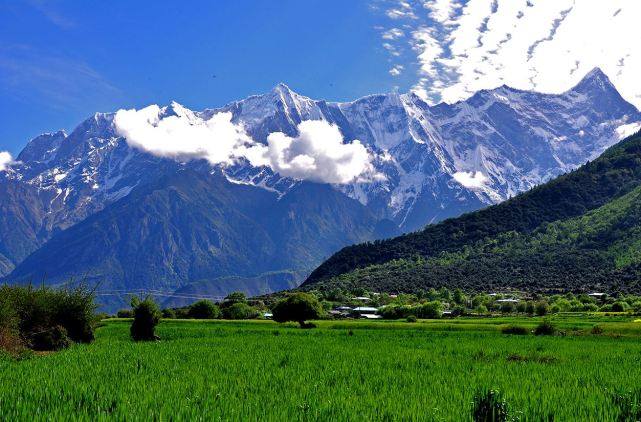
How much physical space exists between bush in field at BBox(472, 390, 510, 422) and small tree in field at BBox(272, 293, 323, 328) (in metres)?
78.0

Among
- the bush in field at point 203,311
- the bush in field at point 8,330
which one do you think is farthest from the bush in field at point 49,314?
the bush in field at point 203,311

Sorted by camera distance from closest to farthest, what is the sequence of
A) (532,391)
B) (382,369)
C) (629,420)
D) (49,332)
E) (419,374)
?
(629,420) → (532,391) → (419,374) → (382,369) → (49,332)

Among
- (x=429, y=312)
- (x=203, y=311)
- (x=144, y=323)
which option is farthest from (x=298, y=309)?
(x=429, y=312)

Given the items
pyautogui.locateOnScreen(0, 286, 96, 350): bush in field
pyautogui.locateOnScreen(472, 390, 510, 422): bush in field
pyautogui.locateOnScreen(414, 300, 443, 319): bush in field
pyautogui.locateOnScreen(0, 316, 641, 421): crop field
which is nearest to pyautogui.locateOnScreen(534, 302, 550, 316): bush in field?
pyautogui.locateOnScreen(414, 300, 443, 319): bush in field

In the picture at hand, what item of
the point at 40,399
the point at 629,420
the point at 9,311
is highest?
the point at 9,311

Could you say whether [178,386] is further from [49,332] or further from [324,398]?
[49,332]

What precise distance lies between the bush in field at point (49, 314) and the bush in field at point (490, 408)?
3514cm

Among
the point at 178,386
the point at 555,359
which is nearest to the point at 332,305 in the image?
the point at 555,359

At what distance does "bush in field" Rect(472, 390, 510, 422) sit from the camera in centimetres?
1508

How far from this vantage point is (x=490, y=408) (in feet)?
51.3

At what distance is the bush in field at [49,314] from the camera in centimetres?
4462

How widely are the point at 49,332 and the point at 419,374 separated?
35114 mm

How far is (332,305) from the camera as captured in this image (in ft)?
601

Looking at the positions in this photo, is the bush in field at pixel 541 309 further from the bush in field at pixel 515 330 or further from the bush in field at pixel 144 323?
the bush in field at pixel 144 323
